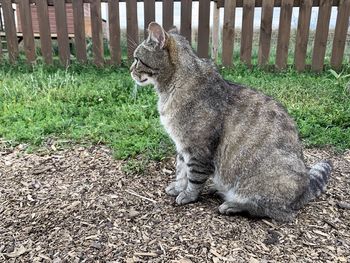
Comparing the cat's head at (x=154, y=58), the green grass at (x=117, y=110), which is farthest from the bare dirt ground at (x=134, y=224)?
the cat's head at (x=154, y=58)

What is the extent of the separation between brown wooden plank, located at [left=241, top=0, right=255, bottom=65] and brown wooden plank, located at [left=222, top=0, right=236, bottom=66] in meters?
0.21

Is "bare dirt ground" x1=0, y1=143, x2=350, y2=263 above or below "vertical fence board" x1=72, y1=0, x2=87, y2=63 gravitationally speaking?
below

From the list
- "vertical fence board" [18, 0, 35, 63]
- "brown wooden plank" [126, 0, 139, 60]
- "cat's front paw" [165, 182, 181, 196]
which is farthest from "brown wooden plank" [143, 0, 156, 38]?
"cat's front paw" [165, 182, 181, 196]

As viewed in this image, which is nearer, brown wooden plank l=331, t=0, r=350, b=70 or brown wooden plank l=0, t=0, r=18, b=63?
brown wooden plank l=331, t=0, r=350, b=70

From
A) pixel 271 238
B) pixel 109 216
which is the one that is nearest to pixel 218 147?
pixel 271 238

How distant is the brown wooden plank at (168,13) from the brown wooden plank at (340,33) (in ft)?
10.3

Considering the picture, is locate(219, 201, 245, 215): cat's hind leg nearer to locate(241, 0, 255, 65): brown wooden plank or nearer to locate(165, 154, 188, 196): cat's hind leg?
locate(165, 154, 188, 196): cat's hind leg

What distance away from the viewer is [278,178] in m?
3.01

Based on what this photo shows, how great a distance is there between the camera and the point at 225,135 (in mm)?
3127

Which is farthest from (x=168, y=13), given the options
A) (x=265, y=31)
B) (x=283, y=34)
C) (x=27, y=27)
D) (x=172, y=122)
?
(x=172, y=122)

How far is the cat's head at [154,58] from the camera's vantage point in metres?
3.10

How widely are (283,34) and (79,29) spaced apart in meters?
3.93

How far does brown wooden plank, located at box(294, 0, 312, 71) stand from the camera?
728 centimetres

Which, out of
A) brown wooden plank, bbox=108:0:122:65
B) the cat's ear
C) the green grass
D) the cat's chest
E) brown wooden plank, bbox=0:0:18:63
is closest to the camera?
the cat's ear
